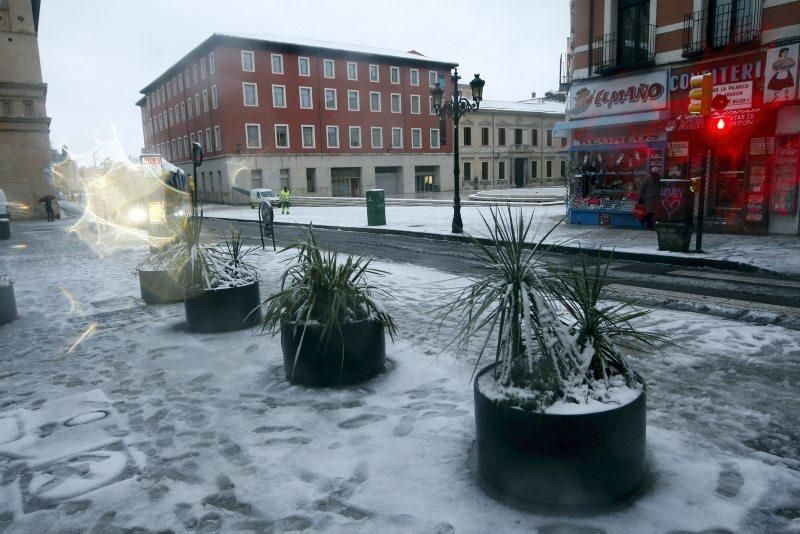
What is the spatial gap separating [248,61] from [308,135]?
→ 25.5 feet

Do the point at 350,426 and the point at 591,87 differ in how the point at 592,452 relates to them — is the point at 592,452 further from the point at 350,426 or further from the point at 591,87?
the point at 591,87

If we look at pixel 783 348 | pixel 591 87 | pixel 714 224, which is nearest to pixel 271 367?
pixel 783 348

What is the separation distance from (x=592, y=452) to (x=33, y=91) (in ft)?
111

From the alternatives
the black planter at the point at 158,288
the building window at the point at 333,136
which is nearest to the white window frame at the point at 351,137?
the building window at the point at 333,136

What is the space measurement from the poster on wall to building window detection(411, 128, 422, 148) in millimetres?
43753

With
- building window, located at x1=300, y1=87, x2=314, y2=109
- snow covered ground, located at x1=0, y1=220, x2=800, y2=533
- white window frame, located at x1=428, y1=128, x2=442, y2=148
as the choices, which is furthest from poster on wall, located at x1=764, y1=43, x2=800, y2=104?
white window frame, located at x1=428, y1=128, x2=442, y2=148

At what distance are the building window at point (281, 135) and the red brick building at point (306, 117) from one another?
9 cm

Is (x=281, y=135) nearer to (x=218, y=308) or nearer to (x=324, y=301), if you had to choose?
(x=218, y=308)

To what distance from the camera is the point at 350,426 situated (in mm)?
3756

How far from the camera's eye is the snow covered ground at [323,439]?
277 cm

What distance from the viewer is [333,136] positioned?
5081 centimetres

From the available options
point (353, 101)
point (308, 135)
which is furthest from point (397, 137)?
point (308, 135)

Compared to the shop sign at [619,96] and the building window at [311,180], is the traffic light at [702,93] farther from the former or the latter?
the building window at [311,180]

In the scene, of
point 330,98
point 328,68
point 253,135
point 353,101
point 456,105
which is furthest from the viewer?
point 353,101
